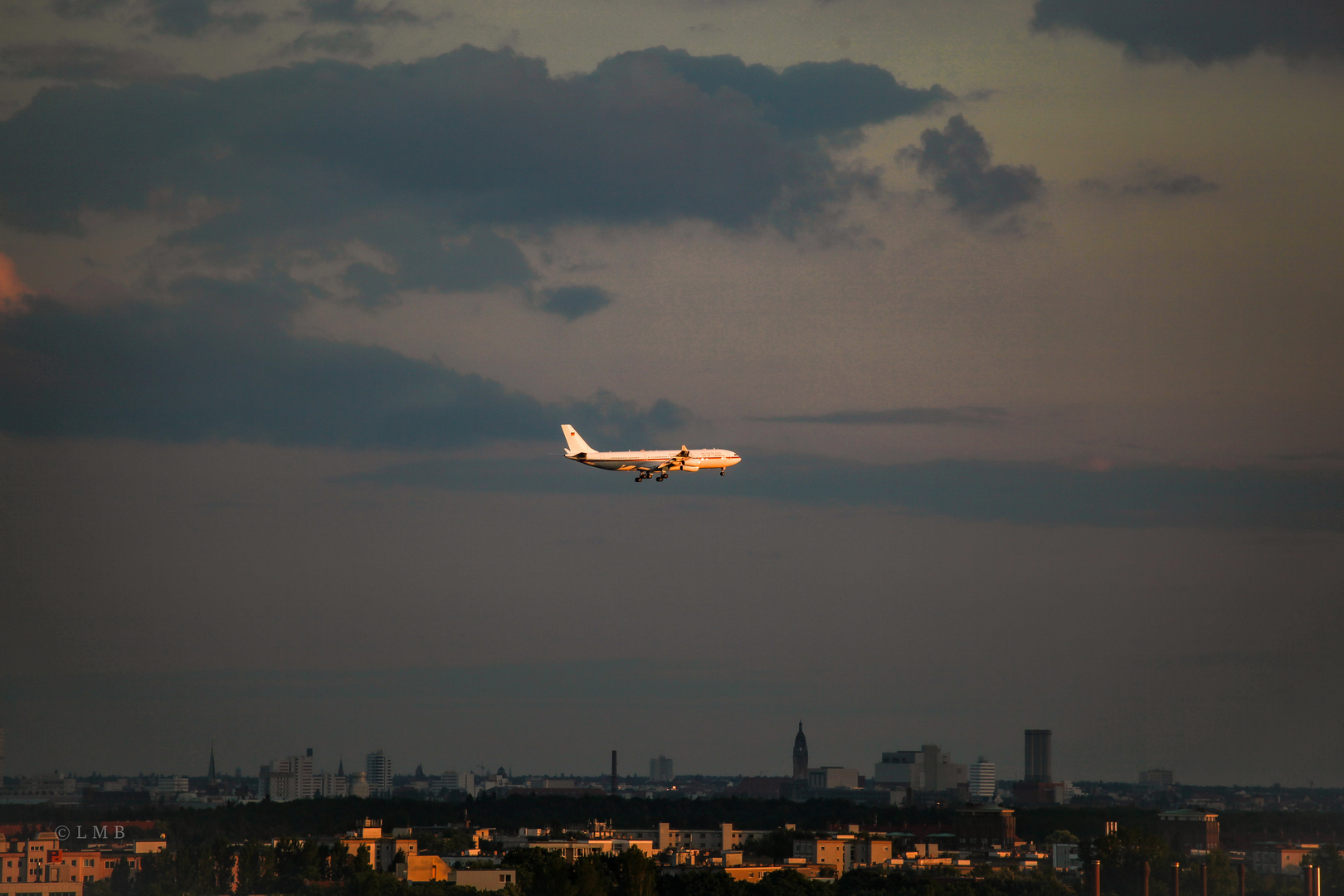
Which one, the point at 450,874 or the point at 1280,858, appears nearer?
the point at 450,874

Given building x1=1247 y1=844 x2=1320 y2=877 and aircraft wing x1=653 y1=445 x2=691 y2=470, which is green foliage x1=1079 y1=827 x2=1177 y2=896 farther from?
aircraft wing x1=653 y1=445 x2=691 y2=470

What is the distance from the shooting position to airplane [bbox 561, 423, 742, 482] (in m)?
156

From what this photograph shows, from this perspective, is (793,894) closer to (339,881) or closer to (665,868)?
(665,868)

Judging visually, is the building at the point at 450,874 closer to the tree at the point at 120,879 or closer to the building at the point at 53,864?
the building at the point at 53,864

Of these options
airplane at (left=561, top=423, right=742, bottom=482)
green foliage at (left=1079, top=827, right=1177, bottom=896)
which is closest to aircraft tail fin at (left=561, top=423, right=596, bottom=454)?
airplane at (left=561, top=423, right=742, bottom=482)

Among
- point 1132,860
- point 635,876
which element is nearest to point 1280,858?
point 1132,860

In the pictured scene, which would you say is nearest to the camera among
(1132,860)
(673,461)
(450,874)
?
(673,461)

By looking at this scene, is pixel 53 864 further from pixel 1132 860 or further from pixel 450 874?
pixel 1132 860

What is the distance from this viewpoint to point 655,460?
156 metres

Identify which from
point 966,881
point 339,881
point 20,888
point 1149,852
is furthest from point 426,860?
point 1149,852

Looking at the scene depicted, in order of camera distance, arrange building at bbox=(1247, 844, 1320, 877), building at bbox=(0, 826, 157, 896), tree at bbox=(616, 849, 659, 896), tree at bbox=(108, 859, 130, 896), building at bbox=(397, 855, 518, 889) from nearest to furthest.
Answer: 1. building at bbox=(0, 826, 157, 896)
2. tree at bbox=(108, 859, 130, 896)
3. tree at bbox=(616, 849, 659, 896)
4. building at bbox=(397, 855, 518, 889)
5. building at bbox=(1247, 844, 1320, 877)

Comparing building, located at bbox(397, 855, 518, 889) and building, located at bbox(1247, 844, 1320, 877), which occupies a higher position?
building, located at bbox(1247, 844, 1320, 877)

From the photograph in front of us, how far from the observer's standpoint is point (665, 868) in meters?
196

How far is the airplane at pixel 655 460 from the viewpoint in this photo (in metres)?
156
